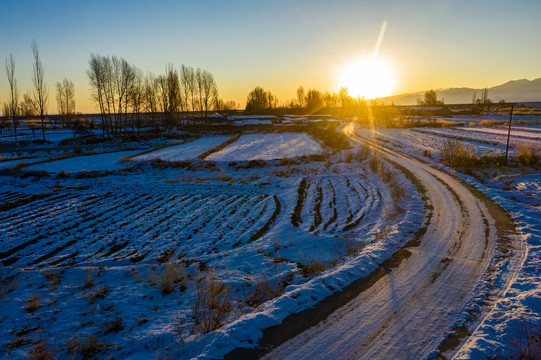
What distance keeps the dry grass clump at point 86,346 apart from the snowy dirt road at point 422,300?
2581mm

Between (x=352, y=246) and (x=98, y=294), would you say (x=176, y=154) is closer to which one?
(x=98, y=294)

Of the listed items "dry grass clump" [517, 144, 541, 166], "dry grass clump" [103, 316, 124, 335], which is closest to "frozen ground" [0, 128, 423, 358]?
"dry grass clump" [103, 316, 124, 335]

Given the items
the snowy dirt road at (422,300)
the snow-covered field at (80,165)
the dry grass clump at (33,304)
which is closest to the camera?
the snowy dirt road at (422,300)

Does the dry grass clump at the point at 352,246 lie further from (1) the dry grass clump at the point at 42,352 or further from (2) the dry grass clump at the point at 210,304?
(1) the dry grass clump at the point at 42,352

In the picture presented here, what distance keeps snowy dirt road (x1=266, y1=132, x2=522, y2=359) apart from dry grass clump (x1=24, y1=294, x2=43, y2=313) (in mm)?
4988

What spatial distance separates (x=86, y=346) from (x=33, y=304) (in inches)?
96.7

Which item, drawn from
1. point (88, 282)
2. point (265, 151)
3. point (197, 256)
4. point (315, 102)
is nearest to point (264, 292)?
point (197, 256)

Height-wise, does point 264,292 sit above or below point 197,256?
above

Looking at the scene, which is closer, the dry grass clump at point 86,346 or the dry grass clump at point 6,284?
the dry grass clump at point 86,346

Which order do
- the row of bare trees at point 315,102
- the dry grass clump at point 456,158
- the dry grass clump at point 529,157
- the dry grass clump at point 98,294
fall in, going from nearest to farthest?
1. the dry grass clump at point 98,294
2. the dry grass clump at point 529,157
3. the dry grass clump at point 456,158
4. the row of bare trees at point 315,102

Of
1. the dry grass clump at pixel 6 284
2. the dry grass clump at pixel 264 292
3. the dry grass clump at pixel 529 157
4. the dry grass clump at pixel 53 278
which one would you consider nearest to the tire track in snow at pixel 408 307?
the dry grass clump at pixel 264 292

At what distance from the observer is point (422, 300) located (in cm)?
512

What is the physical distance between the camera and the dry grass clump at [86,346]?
423 cm

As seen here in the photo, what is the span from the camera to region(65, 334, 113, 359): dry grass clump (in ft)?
13.9
